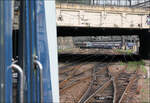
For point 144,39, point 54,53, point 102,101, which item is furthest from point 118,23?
point 54,53

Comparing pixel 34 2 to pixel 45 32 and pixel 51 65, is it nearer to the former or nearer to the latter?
pixel 45 32

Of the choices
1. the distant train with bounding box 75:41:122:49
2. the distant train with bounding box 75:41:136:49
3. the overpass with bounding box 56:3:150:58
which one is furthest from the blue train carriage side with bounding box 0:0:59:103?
the distant train with bounding box 75:41:122:49

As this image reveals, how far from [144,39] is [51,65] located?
28.1 m

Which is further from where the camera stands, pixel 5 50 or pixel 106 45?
pixel 106 45

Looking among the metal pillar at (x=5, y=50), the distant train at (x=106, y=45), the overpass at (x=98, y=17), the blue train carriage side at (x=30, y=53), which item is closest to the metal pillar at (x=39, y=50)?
→ the blue train carriage side at (x=30, y=53)

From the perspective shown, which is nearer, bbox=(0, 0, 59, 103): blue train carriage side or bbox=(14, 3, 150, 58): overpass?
bbox=(0, 0, 59, 103): blue train carriage side

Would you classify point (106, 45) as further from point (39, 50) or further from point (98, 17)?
point (39, 50)

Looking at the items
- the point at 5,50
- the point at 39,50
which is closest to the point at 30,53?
the point at 39,50

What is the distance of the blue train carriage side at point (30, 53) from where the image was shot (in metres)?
1.91

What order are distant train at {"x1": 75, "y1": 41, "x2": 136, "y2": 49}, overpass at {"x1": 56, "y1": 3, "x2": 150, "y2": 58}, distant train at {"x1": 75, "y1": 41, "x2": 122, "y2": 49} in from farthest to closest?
distant train at {"x1": 75, "y1": 41, "x2": 122, "y2": 49} → distant train at {"x1": 75, "y1": 41, "x2": 136, "y2": 49} → overpass at {"x1": 56, "y1": 3, "x2": 150, "y2": 58}

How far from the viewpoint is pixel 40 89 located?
7.87ft

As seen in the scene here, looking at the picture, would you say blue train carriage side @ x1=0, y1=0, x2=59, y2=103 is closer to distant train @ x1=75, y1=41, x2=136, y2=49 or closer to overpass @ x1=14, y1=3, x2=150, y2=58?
overpass @ x1=14, y1=3, x2=150, y2=58

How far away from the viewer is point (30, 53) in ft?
7.54

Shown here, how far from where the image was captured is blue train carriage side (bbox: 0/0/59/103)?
75.0 inches
